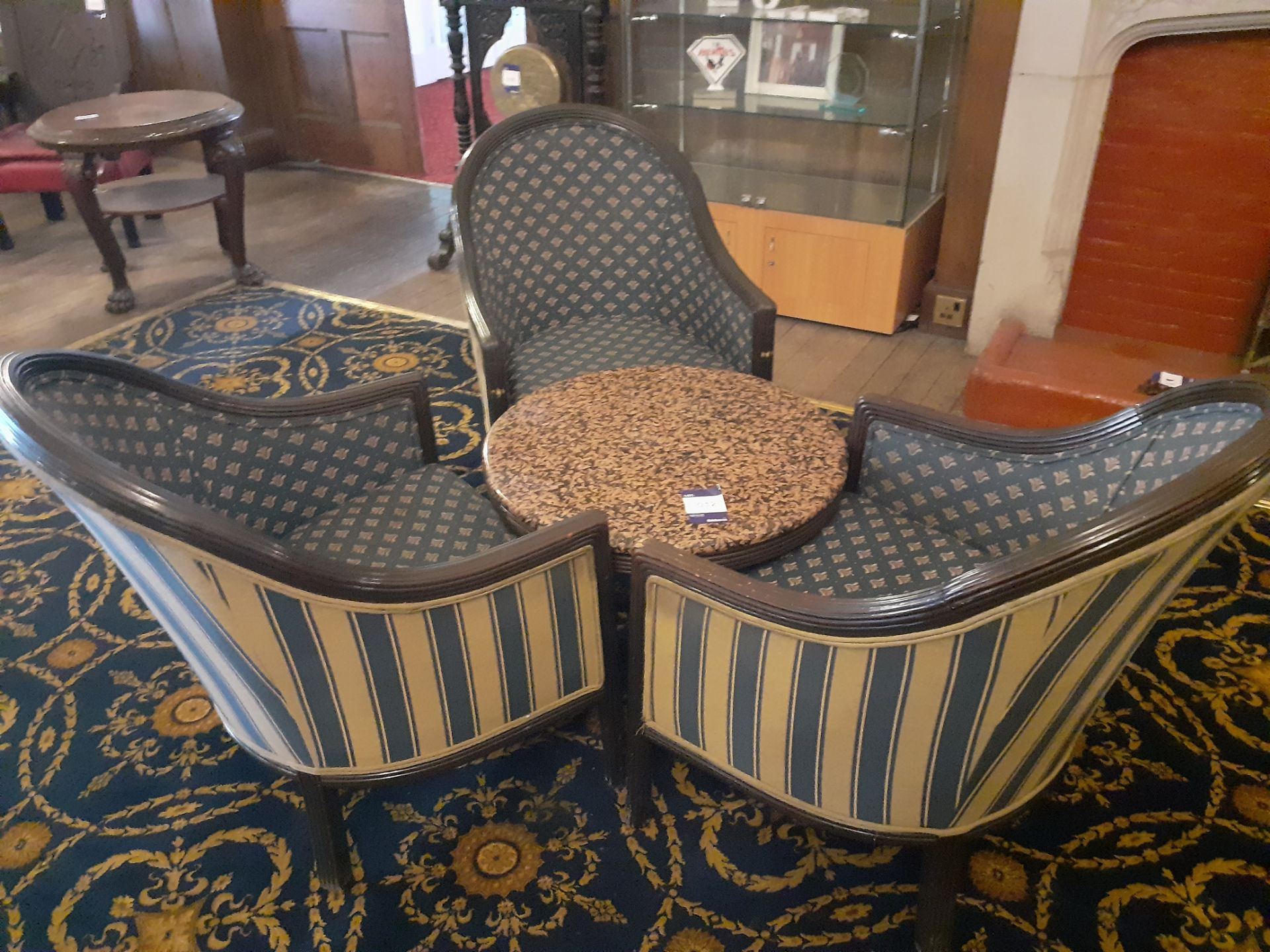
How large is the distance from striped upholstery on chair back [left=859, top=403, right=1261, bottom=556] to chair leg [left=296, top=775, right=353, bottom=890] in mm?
1119

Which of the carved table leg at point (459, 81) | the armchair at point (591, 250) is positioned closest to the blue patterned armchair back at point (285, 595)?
the armchair at point (591, 250)

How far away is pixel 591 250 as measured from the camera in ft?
8.17

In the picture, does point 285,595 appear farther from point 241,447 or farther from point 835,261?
point 835,261

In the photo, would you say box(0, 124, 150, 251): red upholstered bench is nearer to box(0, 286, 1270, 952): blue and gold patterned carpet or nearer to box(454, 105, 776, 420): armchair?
box(454, 105, 776, 420): armchair

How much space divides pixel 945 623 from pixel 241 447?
1266mm

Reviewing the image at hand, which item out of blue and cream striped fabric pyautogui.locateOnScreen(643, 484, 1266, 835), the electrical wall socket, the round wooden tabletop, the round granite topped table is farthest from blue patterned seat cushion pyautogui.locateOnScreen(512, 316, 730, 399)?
the round wooden tabletop

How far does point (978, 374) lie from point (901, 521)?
4.17 ft

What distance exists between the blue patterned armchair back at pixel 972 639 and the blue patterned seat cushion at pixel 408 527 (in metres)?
0.47

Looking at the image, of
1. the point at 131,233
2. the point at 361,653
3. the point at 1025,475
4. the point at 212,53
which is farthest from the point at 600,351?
the point at 212,53

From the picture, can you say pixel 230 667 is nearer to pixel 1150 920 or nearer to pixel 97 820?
pixel 97 820

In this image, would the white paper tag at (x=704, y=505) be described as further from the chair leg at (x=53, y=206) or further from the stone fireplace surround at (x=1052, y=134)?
the chair leg at (x=53, y=206)

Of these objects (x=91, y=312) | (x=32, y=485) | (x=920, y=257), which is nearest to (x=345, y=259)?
(x=91, y=312)

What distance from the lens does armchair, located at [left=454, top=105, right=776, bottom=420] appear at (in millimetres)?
2324

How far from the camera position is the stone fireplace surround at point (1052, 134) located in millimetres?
2627
